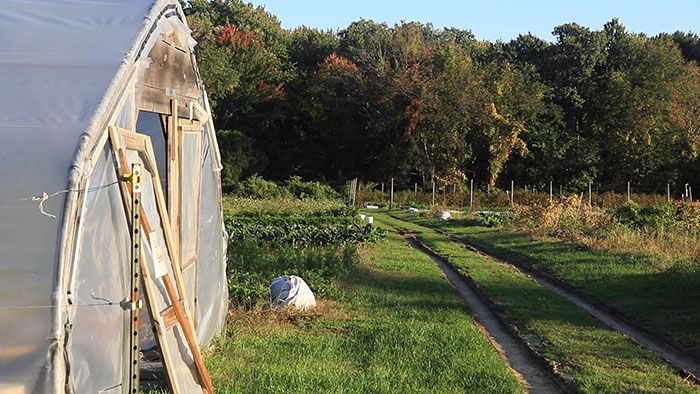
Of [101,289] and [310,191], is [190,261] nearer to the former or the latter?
[101,289]

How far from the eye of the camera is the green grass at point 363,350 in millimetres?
7551

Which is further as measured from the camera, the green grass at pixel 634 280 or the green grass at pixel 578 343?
the green grass at pixel 634 280

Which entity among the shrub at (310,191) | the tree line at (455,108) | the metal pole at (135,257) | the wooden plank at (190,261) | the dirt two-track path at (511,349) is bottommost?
the dirt two-track path at (511,349)

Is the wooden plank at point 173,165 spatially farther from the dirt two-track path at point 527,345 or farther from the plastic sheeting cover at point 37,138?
the dirt two-track path at point 527,345

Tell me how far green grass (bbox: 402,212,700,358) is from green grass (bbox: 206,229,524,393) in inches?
108

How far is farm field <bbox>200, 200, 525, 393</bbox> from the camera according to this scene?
765 centimetres

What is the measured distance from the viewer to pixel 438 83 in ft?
151

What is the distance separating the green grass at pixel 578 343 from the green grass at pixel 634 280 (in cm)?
76

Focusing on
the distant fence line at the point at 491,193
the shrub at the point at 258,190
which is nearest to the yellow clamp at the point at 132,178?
the distant fence line at the point at 491,193

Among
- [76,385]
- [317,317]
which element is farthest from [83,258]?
[317,317]

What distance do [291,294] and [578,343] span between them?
13.1 ft

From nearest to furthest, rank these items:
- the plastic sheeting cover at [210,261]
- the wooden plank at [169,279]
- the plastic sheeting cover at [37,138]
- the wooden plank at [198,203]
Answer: the plastic sheeting cover at [37,138], the wooden plank at [169,279], the wooden plank at [198,203], the plastic sheeting cover at [210,261]

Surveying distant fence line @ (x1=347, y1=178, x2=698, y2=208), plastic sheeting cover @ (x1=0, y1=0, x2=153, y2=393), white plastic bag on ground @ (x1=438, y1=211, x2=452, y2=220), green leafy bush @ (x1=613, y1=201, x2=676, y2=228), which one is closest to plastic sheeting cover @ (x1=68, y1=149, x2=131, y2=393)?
plastic sheeting cover @ (x1=0, y1=0, x2=153, y2=393)

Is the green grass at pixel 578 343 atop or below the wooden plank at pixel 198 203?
below
